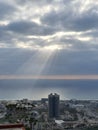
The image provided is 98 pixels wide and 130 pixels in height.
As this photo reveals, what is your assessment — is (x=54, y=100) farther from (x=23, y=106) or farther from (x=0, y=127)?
(x=0, y=127)

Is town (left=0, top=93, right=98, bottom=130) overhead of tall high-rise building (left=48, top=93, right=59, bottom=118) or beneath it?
beneath

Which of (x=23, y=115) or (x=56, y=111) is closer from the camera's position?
(x=23, y=115)

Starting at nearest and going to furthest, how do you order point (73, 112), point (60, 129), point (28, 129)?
point (28, 129) < point (60, 129) < point (73, 112)

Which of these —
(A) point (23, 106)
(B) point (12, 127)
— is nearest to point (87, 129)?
(A) point (23, 106)

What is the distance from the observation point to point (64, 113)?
246 feet

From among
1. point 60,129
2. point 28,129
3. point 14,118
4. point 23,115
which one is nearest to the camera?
point 28,129

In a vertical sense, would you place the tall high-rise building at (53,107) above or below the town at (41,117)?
above

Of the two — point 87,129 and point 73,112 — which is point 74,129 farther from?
point 73,112

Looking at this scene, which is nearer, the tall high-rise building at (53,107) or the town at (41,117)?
the town at (41,117)

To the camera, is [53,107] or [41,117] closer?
[41,117]

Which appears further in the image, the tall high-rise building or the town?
the tall high-rise building

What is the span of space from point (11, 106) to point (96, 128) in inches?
990

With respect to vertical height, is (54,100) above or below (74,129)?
above

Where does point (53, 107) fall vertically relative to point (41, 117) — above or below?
above
